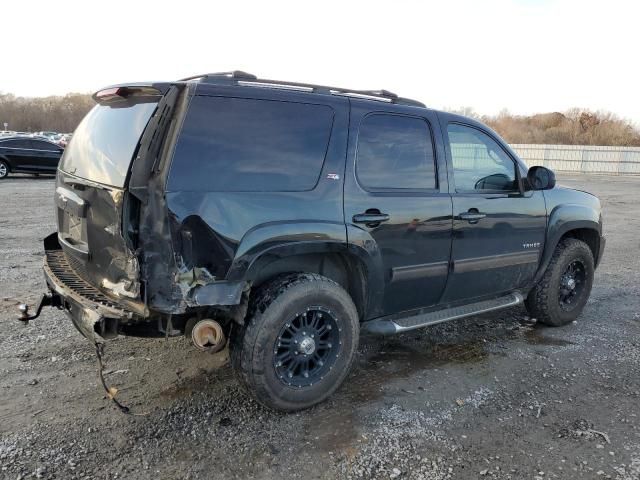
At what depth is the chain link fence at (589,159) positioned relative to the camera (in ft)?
112

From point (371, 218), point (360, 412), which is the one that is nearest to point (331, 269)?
point (371, 218)

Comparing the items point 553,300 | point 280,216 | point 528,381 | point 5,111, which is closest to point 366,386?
point 528,381

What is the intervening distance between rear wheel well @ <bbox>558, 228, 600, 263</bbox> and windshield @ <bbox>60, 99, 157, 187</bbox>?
4.10 metres

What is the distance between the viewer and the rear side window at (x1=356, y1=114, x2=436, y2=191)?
360 cm

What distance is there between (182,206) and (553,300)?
12.3 feet

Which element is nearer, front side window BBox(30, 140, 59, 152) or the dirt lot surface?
the dirt lot surface

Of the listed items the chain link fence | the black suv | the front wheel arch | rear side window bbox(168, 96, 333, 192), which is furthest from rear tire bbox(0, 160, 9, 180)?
the chain link fence

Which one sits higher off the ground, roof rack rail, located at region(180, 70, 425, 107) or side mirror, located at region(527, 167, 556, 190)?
roof rack rail, located at region(180, 70, 425, 107)

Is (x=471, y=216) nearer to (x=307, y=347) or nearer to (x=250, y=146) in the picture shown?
(x=307, y=347)

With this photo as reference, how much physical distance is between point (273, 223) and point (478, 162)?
209 cm

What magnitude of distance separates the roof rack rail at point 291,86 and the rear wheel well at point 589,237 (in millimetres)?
2350

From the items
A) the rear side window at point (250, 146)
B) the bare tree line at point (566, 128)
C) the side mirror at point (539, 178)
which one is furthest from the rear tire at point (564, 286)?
the bare tree line at point (566, 128)

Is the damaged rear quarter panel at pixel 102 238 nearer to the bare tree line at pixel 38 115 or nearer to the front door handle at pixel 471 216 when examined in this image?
the front door handle at pixel 471 216

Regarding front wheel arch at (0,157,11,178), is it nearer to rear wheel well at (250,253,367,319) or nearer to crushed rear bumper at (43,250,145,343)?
crushed rear bumper at (43,250,145,343)
